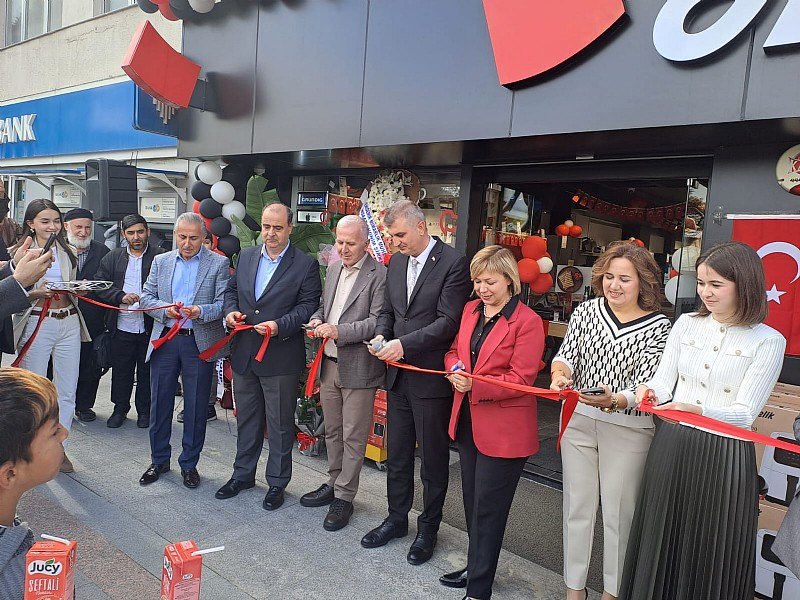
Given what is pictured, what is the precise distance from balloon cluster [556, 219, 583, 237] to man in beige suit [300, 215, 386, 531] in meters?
4.82

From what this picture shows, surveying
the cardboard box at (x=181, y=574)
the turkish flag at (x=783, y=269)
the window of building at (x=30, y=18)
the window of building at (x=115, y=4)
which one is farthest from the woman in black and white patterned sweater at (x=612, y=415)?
the window of building at (x=30, y=18)

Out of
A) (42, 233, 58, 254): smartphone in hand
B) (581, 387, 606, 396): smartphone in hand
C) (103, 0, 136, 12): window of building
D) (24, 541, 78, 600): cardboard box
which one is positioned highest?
(103, 0, 136, 12): window of building

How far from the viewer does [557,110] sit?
13.5 ft

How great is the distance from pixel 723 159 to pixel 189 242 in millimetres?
3838

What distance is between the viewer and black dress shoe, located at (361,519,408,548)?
11.7ft

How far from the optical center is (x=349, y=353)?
3807mm

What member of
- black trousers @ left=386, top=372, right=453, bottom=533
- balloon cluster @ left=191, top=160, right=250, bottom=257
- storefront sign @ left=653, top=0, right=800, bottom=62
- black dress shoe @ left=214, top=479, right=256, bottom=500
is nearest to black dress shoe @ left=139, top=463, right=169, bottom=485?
black dress shoe @ left=214, top=479, right=256, bottom=500

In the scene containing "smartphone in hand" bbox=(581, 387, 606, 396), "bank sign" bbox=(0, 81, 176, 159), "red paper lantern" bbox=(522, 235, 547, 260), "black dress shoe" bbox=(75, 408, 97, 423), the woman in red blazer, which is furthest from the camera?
Result: "bank sign" bbox=(0, 81, 176, 159)

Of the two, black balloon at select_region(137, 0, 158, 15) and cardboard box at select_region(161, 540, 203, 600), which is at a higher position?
black balloon at select_region(137, 0, 158, 15)

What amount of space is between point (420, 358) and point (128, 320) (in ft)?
11.1

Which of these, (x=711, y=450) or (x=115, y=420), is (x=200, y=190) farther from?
(x=711, y=450)

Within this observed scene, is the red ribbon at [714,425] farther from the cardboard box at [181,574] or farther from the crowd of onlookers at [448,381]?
the cardboard box at [181,574]

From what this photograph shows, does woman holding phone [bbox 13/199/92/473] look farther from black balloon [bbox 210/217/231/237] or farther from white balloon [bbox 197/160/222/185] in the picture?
white balloon [bbox 197/160/222/185]

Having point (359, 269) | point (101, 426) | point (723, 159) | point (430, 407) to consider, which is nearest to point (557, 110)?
point (723, 159)
